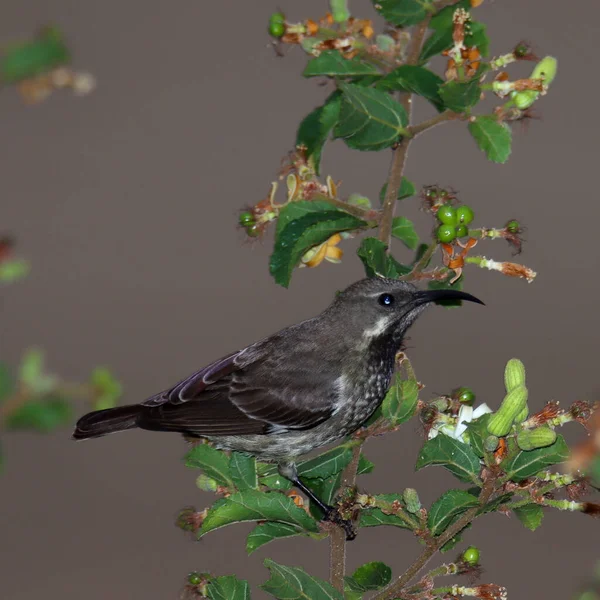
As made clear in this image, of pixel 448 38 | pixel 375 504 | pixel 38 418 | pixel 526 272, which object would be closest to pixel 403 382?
pixel 375 504

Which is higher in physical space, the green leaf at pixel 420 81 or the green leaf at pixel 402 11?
the green leaf at pixel 402 11

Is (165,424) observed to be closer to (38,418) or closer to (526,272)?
(526,272)

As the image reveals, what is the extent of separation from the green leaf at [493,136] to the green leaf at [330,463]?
95cm

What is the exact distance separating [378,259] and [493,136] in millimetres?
472

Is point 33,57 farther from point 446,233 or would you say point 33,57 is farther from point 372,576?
point 372,576

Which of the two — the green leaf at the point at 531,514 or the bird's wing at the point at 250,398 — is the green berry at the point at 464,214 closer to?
the green leaf at the point at 531,514

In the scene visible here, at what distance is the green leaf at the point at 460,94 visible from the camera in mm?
2285

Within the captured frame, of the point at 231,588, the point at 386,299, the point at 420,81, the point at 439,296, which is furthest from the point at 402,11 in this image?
the point at 231,588

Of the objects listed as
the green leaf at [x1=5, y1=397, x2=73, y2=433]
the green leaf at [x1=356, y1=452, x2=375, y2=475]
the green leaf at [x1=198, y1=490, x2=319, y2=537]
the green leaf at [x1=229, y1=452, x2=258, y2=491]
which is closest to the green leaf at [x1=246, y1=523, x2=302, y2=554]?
the green leaf at [x1=198, y1=490, x2=319, y2=537]

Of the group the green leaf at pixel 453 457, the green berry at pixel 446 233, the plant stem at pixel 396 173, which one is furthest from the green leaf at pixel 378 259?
the green leaf at pixel 453 457

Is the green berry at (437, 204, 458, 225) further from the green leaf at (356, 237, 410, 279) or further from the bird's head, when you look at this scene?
the bird's head

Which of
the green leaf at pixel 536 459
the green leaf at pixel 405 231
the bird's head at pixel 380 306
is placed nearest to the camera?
the green leaf at pixel 536 459

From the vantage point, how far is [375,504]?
2131 millimetres

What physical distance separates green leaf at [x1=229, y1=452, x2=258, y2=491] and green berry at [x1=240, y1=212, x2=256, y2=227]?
67 centimetres
